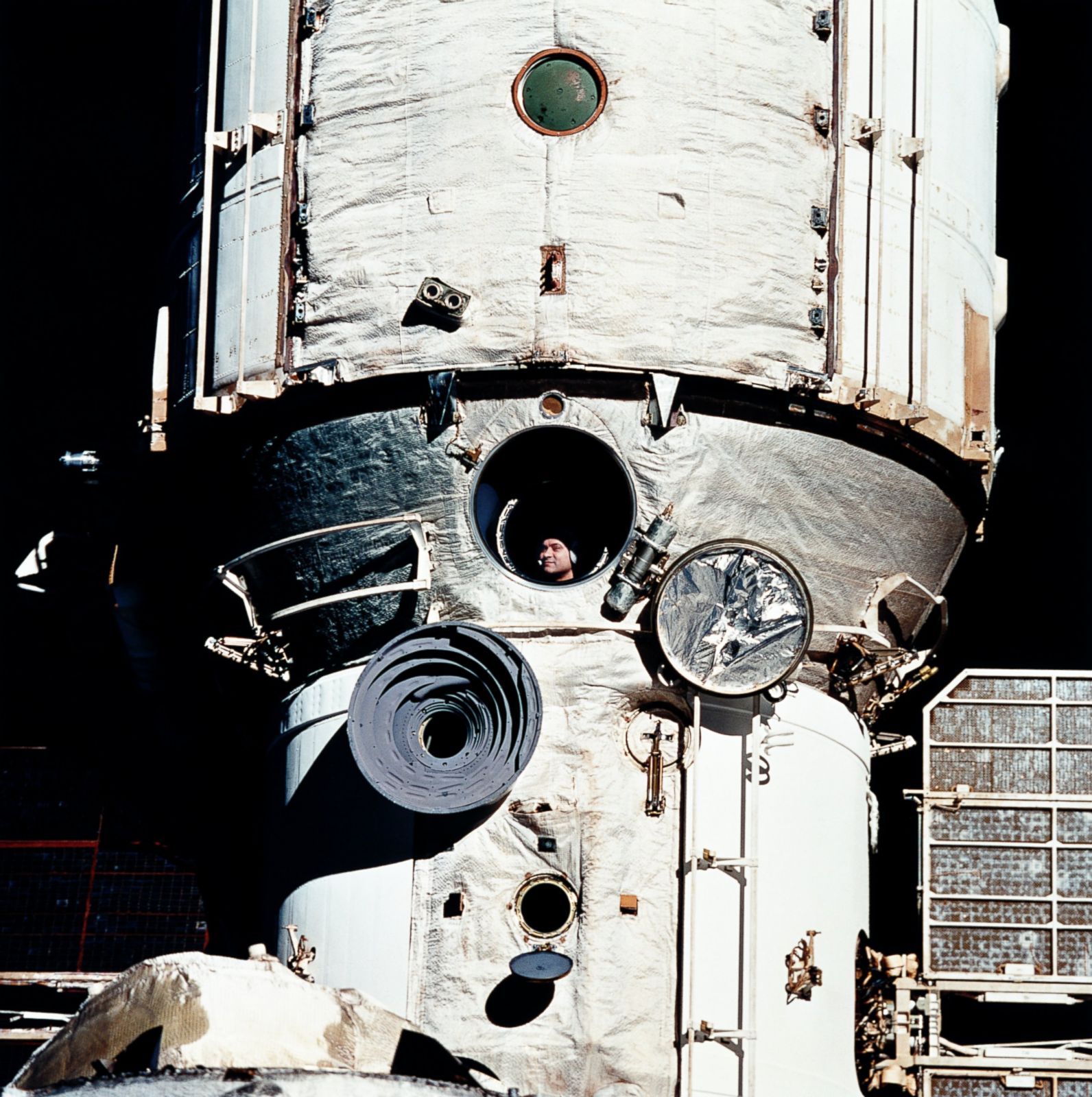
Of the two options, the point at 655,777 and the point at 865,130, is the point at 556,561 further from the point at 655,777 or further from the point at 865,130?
the point at 865,130

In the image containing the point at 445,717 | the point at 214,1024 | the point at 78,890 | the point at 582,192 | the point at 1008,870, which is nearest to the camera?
the point at 214,1024

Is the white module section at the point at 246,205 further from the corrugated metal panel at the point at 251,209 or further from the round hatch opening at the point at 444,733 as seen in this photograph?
the round hatch opening at the point at 444,733

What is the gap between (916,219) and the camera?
923 inches

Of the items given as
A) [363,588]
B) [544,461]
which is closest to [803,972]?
[544,461]

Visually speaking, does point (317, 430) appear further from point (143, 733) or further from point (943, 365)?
point (143, 733)

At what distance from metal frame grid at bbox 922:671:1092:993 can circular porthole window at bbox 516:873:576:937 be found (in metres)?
4.66

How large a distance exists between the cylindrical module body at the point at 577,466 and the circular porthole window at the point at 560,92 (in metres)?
0.04

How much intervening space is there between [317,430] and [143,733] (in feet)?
32.4

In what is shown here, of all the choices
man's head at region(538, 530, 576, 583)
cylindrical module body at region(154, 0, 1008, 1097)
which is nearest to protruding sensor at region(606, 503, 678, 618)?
cylindrical module body at region(154, 0, 1008, 1097)

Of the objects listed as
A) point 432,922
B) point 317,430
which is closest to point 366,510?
point 317,430

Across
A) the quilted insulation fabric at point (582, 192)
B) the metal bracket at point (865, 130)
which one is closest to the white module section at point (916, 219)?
the metal bracket at point (865, 130)

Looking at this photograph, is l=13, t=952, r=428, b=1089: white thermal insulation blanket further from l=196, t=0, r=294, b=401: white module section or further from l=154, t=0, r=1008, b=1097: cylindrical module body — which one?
l=196, t=0, r=294, b=401: white module section

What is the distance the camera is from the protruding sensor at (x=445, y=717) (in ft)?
70.6

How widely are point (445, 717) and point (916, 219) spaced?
671cm
